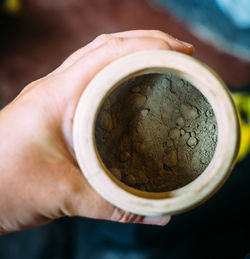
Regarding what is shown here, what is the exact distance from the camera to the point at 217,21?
1.54m

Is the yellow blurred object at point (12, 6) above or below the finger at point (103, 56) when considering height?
above

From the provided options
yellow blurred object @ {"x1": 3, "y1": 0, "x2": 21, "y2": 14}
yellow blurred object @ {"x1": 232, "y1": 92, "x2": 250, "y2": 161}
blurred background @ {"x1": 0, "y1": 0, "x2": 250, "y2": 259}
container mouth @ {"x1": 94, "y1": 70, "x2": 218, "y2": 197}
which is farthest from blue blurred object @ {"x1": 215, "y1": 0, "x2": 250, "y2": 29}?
container mouth @ {"x1": 94, "y1": 70, "x2": 218, "y2": 197}

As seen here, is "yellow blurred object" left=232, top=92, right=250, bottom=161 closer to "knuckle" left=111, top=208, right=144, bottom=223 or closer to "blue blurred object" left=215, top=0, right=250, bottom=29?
"blue blurred object" left=215, top=0, right=250, bottom=29

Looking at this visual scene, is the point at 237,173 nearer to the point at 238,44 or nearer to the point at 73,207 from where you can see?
the point at 73,207

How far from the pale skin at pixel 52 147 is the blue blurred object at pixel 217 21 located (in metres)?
1.05

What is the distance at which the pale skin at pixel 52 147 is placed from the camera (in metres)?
0.56

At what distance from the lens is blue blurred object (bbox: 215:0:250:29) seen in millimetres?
1450

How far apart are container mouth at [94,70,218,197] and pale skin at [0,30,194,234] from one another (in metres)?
0.08

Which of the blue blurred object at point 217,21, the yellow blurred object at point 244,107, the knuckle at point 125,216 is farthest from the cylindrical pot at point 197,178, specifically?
the blue blurred object at point 217,21

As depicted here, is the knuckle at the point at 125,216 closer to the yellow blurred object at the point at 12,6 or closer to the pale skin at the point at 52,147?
the pale skin at the point at 52,147

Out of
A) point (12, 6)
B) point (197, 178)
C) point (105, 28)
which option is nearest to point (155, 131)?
point (197, 178)

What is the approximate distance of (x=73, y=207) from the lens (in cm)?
59

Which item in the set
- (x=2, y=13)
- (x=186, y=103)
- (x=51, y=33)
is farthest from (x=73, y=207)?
(x=2, y=13)

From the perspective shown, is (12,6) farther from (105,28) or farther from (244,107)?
(244,107)
